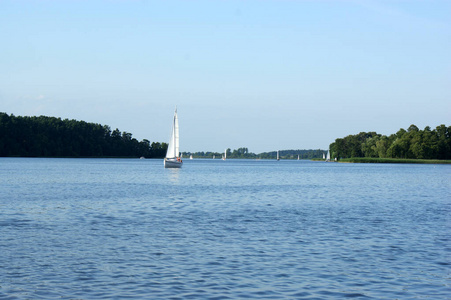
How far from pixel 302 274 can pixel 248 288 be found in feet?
9.89

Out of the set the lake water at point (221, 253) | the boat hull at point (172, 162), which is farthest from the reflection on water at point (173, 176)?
the lake water at point (221, 253)

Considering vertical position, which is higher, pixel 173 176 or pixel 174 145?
pixel 174 145

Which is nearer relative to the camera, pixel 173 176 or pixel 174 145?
pixel 173 176

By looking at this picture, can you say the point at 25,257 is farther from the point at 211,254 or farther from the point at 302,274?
the point at 302,274

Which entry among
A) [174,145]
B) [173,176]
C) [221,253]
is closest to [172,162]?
[174,145]

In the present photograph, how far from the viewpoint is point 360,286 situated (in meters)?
18.3

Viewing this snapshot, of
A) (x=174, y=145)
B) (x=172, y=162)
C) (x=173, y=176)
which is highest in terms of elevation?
(x=174, y=145)

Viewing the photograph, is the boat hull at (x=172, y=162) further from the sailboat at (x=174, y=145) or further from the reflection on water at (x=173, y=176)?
the reflection on water at (x=173, y=176)

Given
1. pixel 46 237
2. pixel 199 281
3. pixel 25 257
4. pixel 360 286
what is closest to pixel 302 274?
pixel 360 286

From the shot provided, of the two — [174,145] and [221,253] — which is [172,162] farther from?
[221,253]

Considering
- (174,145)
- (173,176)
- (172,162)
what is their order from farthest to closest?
(172,162)
(174,145)
(173,176)

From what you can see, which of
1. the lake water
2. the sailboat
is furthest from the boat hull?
the lake water

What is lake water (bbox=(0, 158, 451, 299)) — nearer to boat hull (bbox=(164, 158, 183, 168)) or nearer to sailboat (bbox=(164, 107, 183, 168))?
sailboat (bbox=(164, 107, 183, 168))

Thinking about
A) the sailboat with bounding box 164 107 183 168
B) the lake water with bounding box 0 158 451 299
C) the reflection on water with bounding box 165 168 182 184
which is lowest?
the lake water with bounding box 0 158 451 299
